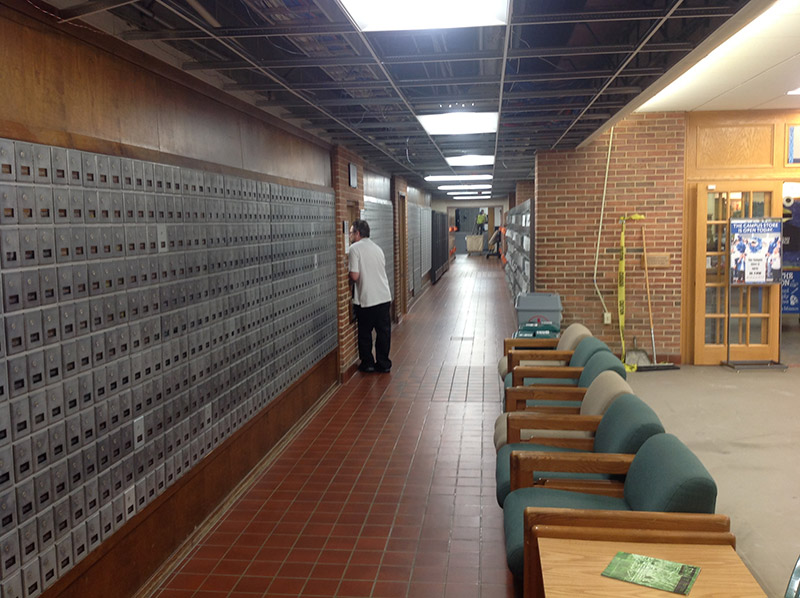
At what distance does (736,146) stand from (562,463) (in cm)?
568

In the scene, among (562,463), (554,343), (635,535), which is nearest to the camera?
(635,535)

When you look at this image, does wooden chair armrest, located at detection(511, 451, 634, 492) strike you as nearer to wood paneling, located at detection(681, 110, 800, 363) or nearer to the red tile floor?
the red tile floor

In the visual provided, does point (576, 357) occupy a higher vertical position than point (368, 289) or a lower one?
lower

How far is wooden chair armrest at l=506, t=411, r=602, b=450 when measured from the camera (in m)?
3.36

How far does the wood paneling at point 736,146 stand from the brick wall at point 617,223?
0.27m

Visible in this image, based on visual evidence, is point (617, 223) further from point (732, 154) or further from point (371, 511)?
point (371, 511)

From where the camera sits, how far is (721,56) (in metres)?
4.88

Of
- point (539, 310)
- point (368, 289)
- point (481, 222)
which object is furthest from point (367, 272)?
point (481, 222)

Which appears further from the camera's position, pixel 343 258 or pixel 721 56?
pixel 343 258

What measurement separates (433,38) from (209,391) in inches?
90.4

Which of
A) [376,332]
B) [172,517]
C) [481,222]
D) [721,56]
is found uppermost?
[721,56]

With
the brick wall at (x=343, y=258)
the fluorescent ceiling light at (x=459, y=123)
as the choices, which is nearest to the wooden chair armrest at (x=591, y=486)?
the fluorescent ceiling light at (x=459, y=123)

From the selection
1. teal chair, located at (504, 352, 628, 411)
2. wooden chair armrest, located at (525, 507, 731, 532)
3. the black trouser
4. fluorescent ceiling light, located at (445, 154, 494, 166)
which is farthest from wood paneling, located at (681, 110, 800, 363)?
wooden chair armrest, located at (525, 507, 731, 532)

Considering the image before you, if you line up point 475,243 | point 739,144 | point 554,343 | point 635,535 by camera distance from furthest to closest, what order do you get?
point 475,243 < point 739,144 < point 554,343 < point 635,535
